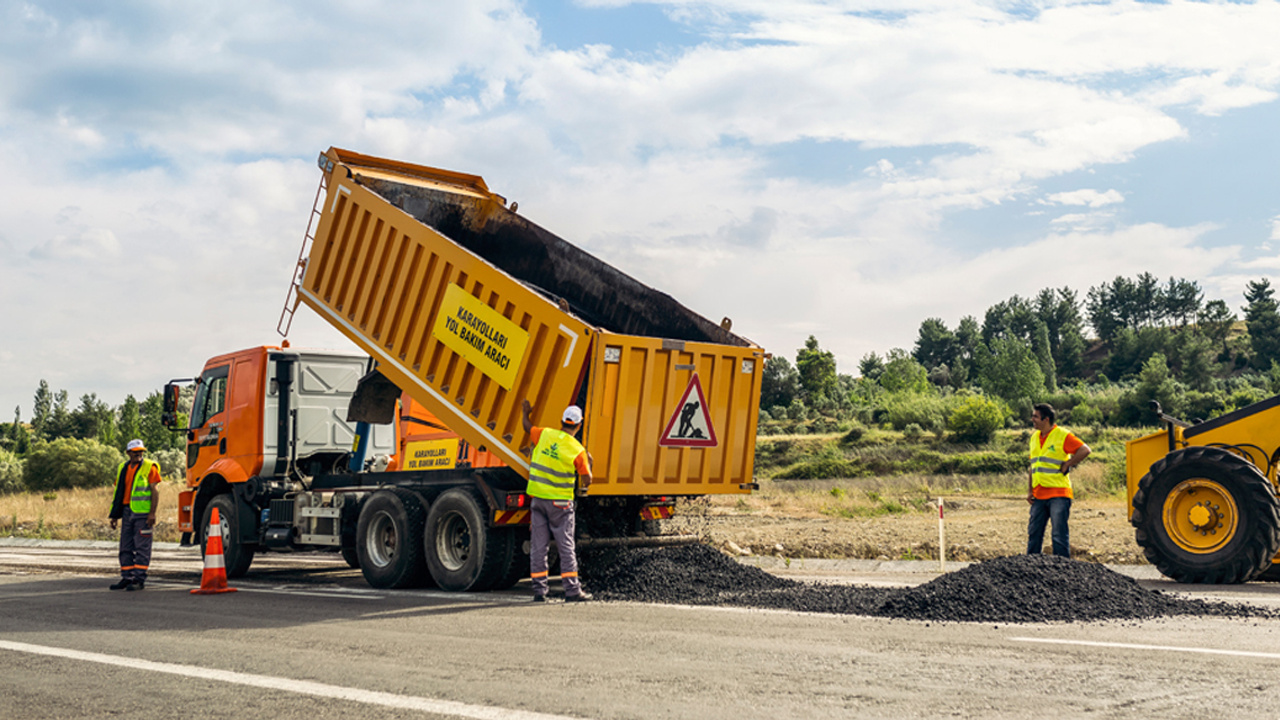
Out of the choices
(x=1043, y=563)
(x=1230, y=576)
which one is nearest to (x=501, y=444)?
(x=1043, y=563)

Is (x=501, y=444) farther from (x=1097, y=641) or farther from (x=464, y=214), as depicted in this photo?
(x=1097, y=641)

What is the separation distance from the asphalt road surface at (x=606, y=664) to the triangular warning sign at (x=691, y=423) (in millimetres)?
1769

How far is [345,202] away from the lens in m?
11.1

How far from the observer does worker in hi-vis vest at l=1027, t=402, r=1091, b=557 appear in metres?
9.65

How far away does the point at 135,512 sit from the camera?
1114 cm

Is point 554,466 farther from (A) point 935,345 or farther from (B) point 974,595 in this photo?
(A) point 935,345

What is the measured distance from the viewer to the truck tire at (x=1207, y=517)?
9.38m

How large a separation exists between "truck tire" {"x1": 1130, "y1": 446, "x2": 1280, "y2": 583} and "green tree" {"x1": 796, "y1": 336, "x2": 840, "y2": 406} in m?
76.8

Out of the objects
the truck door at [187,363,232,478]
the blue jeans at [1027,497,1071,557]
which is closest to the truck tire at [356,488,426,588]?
the truck door at [187,363,232,478]

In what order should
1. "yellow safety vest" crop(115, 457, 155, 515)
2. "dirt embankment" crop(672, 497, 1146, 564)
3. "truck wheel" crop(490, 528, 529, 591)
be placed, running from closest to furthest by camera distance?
"truck wheel" crop(490, 528, 529, 591) → "yellow safety vest" crop(115, 457, 155, 515) → "dirt embankment" crop(672, 497, 1146, 564)

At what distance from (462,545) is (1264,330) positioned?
97.5 meters

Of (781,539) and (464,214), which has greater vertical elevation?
(464,214)

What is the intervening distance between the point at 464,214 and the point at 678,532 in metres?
4.44

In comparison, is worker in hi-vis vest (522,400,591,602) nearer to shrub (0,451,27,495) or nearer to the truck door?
the truck door
